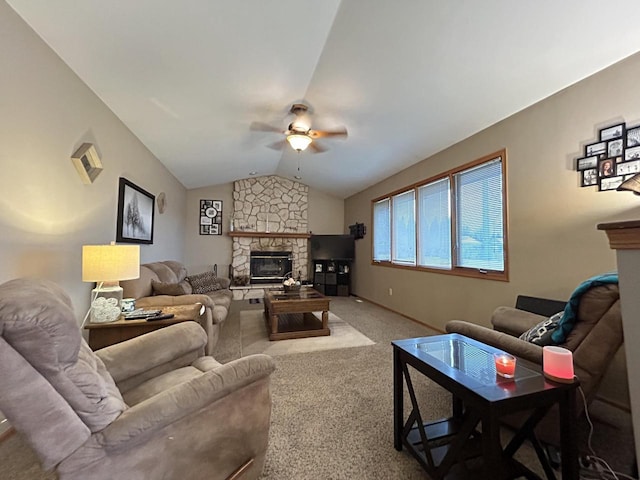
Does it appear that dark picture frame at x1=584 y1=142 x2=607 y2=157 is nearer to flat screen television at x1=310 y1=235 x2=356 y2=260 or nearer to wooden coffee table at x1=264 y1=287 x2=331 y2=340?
wooden coffee table at x1=264 y1=287 x2=331 y2=340

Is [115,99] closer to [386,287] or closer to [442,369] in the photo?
[442,369]

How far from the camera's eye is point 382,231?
5754 mm

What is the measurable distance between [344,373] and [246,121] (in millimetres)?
3096

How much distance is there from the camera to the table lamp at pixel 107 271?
80.6 inches

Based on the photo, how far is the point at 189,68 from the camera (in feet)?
7.80

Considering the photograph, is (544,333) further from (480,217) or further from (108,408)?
(108,408)

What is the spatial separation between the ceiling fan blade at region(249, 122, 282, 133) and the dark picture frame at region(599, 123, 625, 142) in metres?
3.35

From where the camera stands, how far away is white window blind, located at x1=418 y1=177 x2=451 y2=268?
3965 mm

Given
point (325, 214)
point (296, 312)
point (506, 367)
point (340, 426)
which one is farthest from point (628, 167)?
point (325, 214)

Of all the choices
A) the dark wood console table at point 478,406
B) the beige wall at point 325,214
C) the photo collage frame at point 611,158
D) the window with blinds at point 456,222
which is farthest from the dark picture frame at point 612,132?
the beige wall at point 325,214

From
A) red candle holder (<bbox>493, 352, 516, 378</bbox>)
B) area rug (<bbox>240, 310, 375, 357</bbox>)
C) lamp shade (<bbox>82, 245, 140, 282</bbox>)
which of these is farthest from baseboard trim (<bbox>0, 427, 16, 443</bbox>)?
red candle holder (<bbox>493, 352, 516, 378</bbox>)

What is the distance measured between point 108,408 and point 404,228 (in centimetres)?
463

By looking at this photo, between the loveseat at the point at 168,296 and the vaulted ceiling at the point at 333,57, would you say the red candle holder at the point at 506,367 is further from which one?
the loveseat at the point at 168,296

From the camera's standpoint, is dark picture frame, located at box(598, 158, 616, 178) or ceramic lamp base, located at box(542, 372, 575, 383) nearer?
ceramic lamp base, located at box(542, 372, 575, 383)
